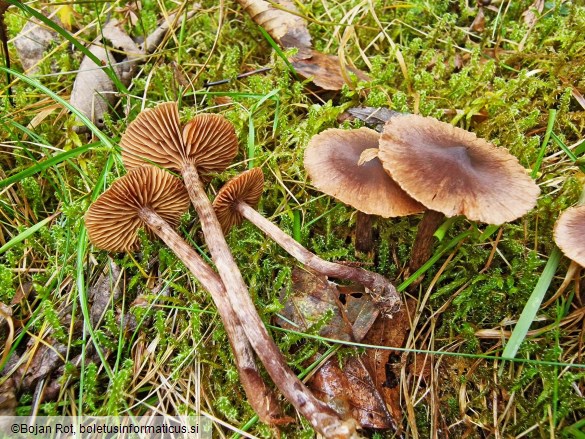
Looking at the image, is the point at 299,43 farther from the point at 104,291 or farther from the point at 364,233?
the point at 104,291

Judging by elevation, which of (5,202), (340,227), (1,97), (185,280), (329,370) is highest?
(1,97)

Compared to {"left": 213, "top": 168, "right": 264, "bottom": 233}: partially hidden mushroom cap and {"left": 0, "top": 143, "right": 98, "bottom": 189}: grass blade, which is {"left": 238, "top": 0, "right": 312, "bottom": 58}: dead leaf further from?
{"left": 0, "top": 143, "right": 98, "bottom": 189}: grass blade

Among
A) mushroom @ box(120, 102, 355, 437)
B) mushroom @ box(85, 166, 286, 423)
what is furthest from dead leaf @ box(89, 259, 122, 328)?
mushroom @ box(120, 102, 355, 437)

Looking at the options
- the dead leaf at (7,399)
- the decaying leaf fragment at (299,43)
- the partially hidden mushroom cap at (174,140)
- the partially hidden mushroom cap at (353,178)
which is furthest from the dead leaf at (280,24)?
the dead leaf at (7,399)

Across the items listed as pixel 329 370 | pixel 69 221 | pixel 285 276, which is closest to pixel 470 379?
pixel 329 370

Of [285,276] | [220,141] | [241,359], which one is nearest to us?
[241,359]

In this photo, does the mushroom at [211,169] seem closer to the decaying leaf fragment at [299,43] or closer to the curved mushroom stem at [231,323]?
the curved mushroom stem at [231,323]

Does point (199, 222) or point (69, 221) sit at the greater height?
point (69, 221)

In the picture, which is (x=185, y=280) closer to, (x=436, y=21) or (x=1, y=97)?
(x=1, y=97)
